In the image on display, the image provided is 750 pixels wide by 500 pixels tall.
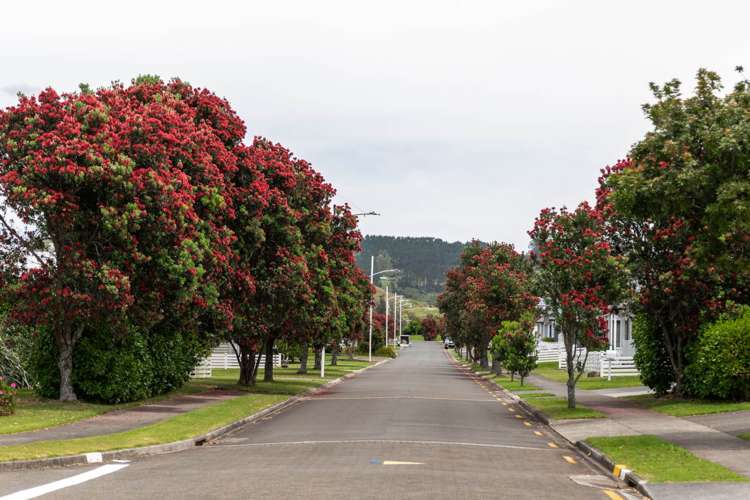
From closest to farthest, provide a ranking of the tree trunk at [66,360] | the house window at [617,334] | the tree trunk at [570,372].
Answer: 1. the tree trunk at [66,360]
2. the tree trunk at [570,372]
3. the house window at [617,334]

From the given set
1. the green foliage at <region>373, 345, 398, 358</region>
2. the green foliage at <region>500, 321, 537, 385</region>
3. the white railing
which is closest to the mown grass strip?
the green foliage at <region>500, 321, 537, 385</region>

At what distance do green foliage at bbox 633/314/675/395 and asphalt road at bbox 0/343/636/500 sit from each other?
7152mm

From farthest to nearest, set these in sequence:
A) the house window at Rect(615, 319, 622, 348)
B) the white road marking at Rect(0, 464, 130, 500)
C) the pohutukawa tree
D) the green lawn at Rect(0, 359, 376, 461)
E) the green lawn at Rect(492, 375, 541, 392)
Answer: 1. the house window at Rect(615, 319, 622, 348)
2. the green lawn at Rect(492, 375, 541, 392)
3. the pohutukawa tree
4. the green lawn at Rect(0, 359, 376, 461)
5. the white road marking at Rect(0, 464, 130, 500)

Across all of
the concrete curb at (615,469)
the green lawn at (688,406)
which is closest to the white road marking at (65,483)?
the concrete curb at (615,469)

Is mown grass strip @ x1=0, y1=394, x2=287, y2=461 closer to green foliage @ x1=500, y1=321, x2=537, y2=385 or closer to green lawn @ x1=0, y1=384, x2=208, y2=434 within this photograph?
green lawn @ x1=0, y1=384, x2=208, y2=434

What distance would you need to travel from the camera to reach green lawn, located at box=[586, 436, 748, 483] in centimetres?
1369

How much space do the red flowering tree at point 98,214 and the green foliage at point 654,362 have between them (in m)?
13.6

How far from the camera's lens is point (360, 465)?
1478 cm

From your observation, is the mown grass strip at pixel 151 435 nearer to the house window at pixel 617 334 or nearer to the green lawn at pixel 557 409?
the green lawn at pixel 557 409

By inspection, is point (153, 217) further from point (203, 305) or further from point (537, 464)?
point (537, 464)

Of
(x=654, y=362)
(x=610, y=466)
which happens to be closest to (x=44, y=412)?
(x=610, y=466)

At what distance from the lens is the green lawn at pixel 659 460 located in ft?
44.9

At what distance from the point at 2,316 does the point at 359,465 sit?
65.4 feet

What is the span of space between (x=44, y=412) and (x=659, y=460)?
46.8 ft
